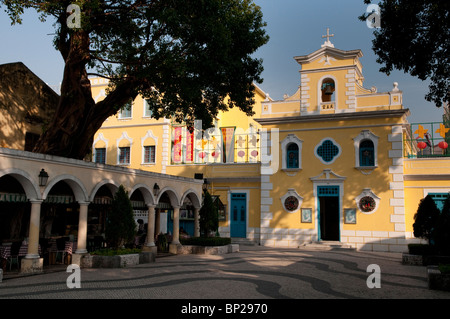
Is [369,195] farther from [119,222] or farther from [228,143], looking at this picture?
[119,222]

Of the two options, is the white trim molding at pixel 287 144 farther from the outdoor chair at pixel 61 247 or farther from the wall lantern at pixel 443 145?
the outdoor chair at pixel 61 247

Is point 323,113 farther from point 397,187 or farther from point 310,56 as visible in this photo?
point 397,187

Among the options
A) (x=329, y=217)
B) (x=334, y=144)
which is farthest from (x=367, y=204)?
(x=329, y=217)

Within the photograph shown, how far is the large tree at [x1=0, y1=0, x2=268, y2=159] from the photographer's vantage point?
47.9ft

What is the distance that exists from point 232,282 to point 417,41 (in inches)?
376

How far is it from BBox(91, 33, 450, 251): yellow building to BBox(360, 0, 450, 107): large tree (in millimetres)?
8572

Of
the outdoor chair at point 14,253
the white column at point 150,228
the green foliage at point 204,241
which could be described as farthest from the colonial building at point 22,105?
the green foliage at point 204,241

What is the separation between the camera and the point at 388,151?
22578 mm

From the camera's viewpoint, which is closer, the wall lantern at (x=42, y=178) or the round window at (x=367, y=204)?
the wall lantern at (x=42, y=178)

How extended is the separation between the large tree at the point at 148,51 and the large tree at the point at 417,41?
5.13m

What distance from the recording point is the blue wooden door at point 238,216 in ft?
85.2

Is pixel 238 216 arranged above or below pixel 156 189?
below

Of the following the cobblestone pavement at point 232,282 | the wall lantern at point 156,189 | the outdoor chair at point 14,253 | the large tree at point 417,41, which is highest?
the large tree at point 417,41

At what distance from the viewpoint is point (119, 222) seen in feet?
48.1
